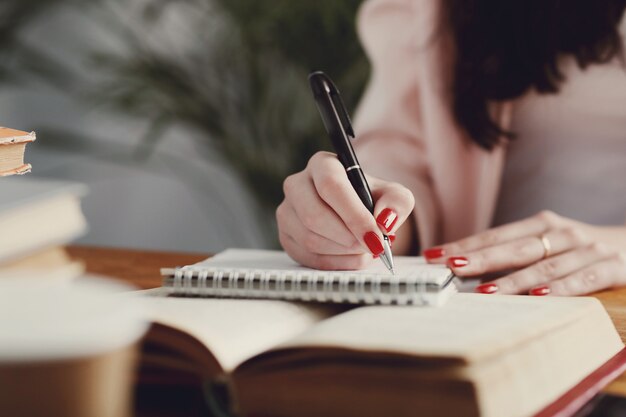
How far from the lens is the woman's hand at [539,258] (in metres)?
0.74

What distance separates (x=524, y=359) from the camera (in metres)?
0.44

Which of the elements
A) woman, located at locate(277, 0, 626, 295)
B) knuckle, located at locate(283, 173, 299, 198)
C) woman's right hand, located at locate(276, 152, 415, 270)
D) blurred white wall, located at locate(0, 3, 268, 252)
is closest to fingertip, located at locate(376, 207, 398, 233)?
woman's right hand, located at locate(276, 152, 415, 270)

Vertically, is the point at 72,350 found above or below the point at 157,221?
below

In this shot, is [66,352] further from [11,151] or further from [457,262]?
[457,262]

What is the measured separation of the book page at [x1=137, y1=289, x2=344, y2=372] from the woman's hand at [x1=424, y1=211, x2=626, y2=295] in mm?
209

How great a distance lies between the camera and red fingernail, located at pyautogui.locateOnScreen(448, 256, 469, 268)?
0.70 meters

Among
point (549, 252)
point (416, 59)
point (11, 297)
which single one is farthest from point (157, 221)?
point (11, 297)

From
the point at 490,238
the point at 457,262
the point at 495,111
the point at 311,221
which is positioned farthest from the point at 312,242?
the point at 495,111

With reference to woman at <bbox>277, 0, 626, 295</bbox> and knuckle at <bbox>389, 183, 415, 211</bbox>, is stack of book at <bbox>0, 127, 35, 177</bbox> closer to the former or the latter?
knuckle at <bbox>389, 183, 415, 211</bbox>

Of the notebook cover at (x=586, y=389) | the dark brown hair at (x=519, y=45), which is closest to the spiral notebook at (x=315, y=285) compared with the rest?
the notebook cover at (x=586, y=389)

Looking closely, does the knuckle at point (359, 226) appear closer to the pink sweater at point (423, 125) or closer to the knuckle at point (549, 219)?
the knuckle at point (549, 219)

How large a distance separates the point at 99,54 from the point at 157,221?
1.70ft

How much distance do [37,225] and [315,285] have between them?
0.60 feet

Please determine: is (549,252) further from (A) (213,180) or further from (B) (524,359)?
(A) (213,180)
